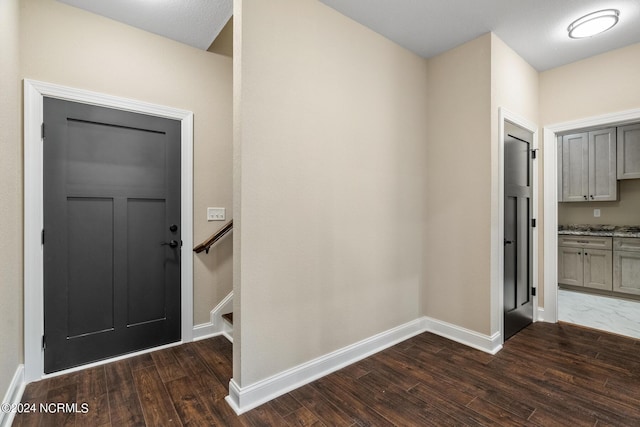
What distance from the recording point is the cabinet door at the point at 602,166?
168 inches

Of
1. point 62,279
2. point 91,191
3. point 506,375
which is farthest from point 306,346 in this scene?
point 91,191

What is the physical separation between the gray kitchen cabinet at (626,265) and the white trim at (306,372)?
3511 mm

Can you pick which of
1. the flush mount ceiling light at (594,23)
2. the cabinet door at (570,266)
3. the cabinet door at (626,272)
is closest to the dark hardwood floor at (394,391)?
the cabinet door at (626,272)

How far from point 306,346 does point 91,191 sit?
81.8 inches

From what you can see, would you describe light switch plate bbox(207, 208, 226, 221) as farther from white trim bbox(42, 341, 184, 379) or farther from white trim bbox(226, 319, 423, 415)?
white trim bbox(226, 319, 423, 415)

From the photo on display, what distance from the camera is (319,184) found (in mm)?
2289

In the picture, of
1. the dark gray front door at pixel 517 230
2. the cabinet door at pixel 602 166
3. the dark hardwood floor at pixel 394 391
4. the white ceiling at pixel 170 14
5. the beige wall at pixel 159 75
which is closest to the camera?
the dark hardwood floor at pixel 394 391

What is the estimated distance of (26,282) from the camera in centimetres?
212

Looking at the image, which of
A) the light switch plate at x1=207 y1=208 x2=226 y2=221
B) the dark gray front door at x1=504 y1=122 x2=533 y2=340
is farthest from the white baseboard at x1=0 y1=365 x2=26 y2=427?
the dark gray front door at x1=504 y1=122 x2=533 y2=340

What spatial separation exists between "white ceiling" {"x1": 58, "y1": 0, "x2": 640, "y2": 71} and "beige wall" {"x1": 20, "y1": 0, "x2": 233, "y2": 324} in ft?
0.43

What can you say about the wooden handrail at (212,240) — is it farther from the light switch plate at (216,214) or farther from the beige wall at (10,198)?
the beige wall at (10,198)

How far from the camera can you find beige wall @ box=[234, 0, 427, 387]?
6.38ft

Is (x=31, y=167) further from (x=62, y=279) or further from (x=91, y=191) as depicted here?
(x=62, y=279)

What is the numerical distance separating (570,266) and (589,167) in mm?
1519
